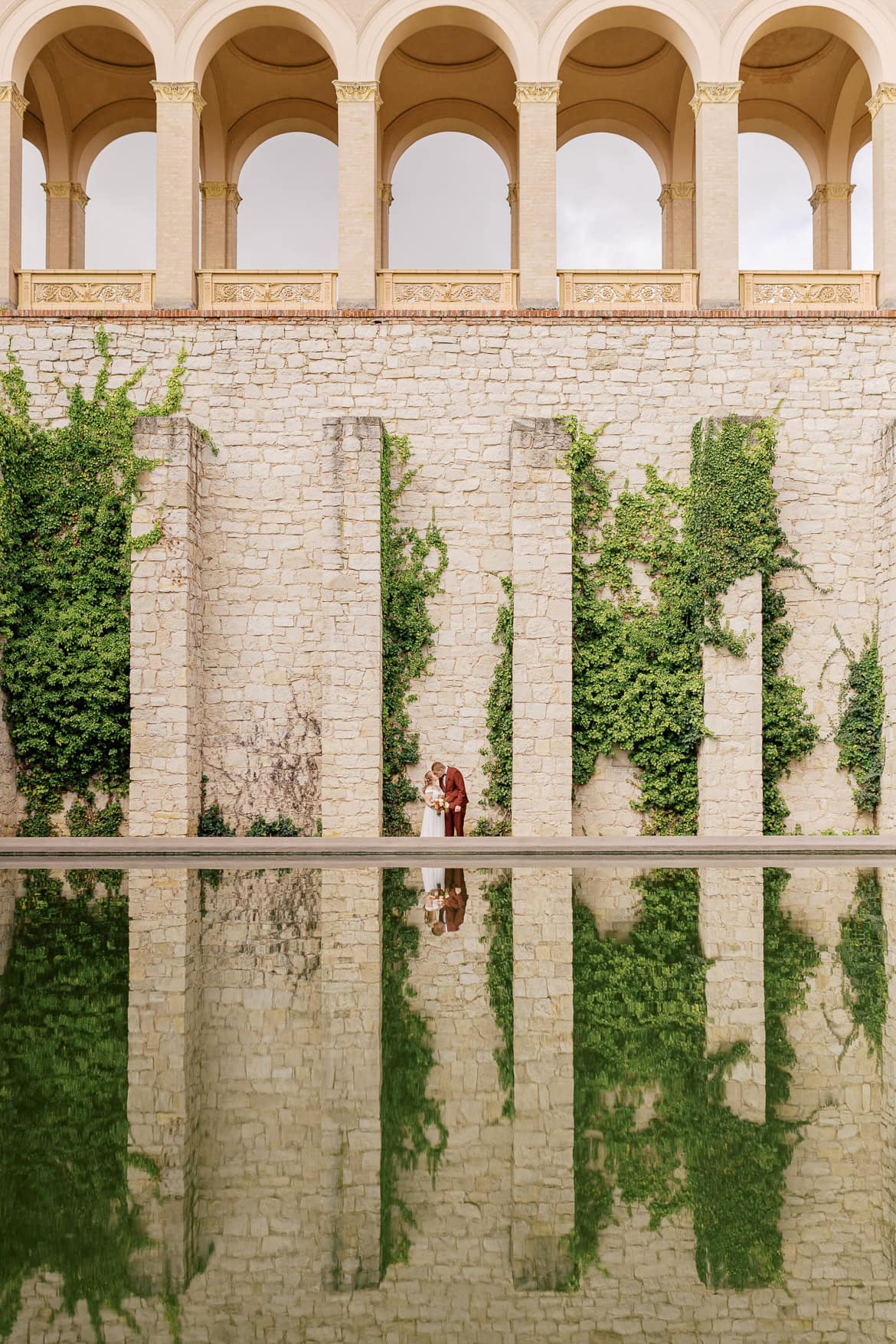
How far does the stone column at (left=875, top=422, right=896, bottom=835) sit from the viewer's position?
653 inches

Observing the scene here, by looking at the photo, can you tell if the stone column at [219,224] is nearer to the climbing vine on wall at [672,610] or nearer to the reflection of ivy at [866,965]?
the climbing vine on wall at [672,610]

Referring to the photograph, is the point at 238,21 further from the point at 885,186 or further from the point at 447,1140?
the point at 447,1140

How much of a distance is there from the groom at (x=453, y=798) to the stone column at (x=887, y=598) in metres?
6.25

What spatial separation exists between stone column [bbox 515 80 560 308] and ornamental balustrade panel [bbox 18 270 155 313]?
5915mm

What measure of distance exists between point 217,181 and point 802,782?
50.6 feet

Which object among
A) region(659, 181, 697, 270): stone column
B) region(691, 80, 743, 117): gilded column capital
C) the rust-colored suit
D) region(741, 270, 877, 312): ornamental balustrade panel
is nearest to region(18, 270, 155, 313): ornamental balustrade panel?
the rust-colored suit

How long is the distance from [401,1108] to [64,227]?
70.0 ft

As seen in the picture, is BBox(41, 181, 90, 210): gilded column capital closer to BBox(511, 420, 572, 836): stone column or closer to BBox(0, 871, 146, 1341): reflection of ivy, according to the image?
BBox(511, 420, 572, 836): stone column

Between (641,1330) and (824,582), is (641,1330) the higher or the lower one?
the lower one

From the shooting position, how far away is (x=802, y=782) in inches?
677

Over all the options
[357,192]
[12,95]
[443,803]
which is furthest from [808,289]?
[12,95]

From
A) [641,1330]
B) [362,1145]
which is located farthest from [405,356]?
[641,1330]

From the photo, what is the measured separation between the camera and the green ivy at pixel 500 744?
1680 cm

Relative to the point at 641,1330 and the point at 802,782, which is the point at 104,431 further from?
the point at 641,1330
